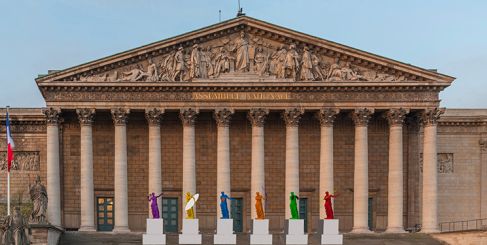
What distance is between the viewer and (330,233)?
38844mm

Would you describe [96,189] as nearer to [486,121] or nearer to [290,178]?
[290,178]

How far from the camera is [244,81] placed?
51.3 m

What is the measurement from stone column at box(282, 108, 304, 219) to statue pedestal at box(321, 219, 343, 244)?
13.0 meters

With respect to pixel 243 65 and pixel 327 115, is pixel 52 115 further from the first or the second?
pixel 327 115

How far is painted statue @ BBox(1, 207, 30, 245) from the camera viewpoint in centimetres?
3831

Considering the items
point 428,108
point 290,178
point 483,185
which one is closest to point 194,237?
point 290,178

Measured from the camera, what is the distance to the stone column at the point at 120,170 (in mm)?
51219

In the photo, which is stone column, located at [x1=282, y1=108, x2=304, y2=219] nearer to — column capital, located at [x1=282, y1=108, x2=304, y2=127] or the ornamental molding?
column capital, located at [x1=282, y1=108, x2=304, y2=127]

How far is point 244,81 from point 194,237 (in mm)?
13973

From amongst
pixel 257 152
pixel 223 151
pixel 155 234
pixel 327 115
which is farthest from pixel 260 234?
pixel 327 115

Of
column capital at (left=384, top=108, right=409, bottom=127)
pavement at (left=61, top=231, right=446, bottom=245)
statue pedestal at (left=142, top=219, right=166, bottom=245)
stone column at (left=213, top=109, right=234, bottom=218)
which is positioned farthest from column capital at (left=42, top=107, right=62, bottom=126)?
column capital at (left=384, top=108, right=409, bottom=127)

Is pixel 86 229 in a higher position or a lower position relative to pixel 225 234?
lower

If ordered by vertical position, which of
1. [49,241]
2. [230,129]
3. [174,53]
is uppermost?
[174,53]

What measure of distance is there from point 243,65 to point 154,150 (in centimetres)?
688
